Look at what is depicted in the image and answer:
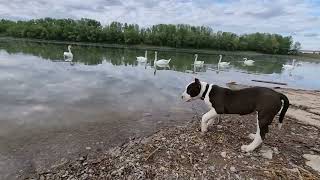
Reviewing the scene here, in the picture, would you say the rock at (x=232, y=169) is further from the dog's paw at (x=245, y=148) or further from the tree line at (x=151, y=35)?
the tree line at (x=151, y=35)

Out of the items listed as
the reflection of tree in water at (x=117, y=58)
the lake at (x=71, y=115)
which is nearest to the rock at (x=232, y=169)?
the lake at (x=71, y=115)

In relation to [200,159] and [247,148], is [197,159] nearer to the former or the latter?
[200,159]

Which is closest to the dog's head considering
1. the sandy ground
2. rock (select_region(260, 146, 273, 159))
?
the sandy ground

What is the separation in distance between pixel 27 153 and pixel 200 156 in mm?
4145

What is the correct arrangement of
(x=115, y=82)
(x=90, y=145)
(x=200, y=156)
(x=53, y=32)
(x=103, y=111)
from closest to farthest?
(x=200, y=156) → (x=90, y=145) → (x=103, y=111) → (x=115, y=82) → (x=53, y=32)

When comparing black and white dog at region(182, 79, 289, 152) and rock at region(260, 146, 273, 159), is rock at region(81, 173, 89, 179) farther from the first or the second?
rock at region(260, 146, 273, 159)

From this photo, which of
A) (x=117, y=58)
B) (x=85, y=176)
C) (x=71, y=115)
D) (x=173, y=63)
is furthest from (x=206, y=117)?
(x=117, y=58)

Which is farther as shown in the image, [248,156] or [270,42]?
[270,42]

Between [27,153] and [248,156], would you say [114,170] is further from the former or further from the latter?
[248,156]

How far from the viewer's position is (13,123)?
9922 mm

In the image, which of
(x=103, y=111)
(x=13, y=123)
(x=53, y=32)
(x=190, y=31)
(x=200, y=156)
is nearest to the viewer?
(x=200, y=156)

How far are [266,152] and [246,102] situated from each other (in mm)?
1285

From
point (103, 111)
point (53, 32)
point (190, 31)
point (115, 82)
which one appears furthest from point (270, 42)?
point (103, 111)

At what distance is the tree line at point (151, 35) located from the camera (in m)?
99.6
